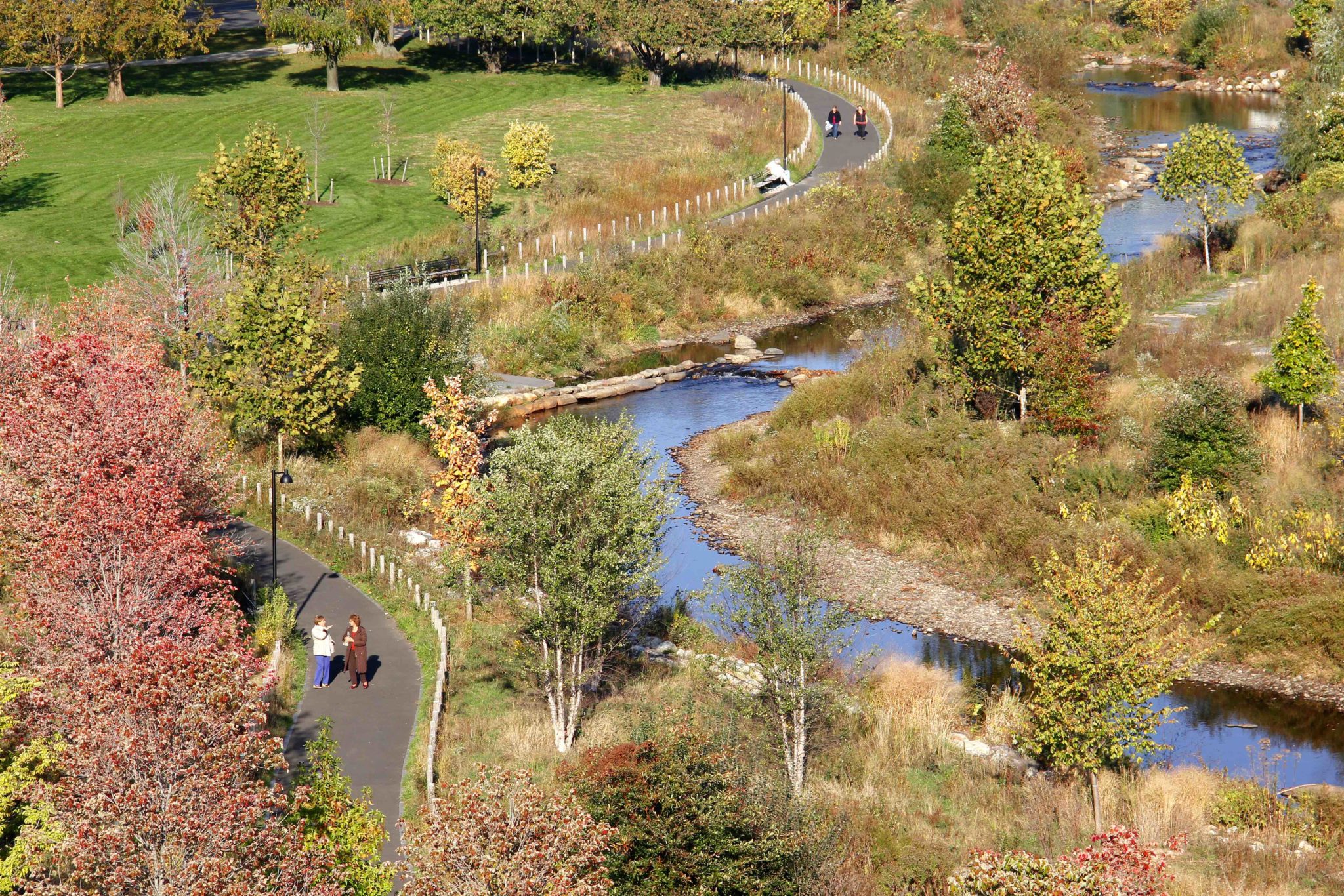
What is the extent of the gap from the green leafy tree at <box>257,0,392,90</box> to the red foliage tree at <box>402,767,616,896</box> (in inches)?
2910

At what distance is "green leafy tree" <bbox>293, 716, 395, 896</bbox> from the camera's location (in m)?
19.9

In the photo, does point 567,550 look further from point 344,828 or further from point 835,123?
point 835,123

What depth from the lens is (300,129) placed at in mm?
80438

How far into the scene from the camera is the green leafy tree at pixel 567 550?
2850 cm

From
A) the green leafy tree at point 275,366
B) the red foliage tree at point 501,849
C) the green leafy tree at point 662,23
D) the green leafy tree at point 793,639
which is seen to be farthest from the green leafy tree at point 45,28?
the red foliage tree at point 501,849

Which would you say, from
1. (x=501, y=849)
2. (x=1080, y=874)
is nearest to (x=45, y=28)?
(x=501, y=849)

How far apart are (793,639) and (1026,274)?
60.4 ft

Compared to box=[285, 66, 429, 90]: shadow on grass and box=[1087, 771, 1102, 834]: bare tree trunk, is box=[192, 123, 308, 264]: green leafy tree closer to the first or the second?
box=[285, 66, 429, 90]: shadow on grass

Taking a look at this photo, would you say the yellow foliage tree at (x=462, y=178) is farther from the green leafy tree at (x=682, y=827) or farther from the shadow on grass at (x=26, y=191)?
the green leafy tree at (x=682, y=827)

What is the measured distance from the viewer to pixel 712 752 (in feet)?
73.1

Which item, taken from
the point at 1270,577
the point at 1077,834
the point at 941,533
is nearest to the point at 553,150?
the point at 941,533

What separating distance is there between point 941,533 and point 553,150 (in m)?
45.6

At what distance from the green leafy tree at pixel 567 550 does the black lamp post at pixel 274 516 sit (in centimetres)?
553

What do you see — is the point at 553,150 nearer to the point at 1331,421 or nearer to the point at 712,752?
the point at 1331,421
